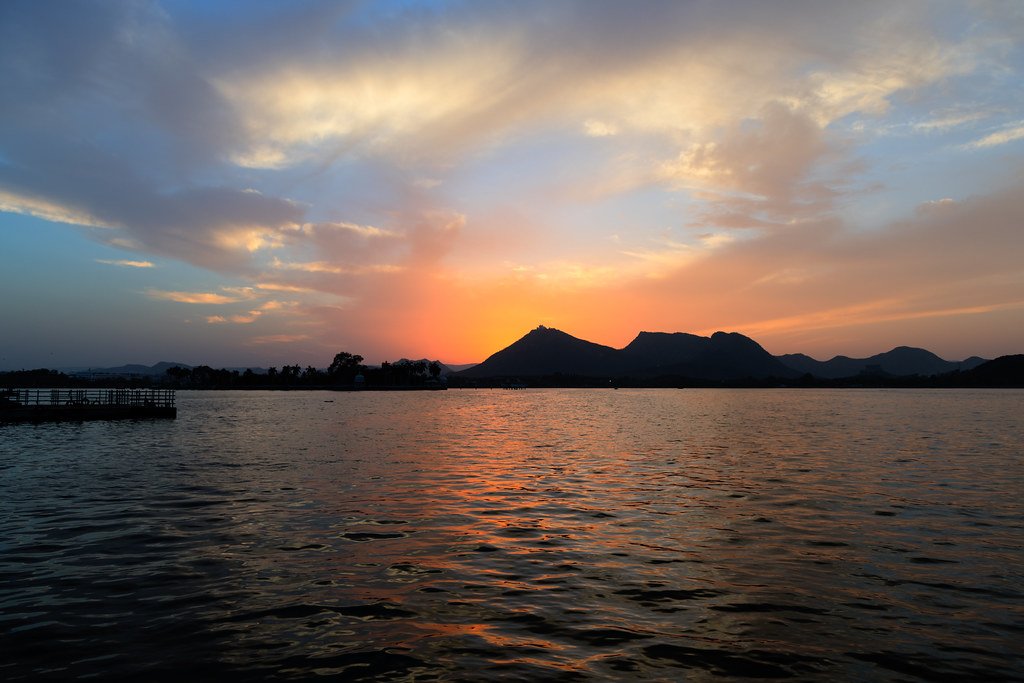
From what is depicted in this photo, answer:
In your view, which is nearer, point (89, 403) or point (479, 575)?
point (479, 575)

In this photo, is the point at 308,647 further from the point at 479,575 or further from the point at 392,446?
the point at 392,446

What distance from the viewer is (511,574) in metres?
16.9

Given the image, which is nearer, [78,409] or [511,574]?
[511,574]

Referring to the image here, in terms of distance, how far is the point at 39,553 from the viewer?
18422 mm

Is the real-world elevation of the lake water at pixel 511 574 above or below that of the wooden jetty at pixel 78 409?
below

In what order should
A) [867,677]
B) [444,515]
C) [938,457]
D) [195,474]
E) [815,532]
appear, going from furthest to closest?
[938,457] → [195,474] → [444,515] → [815,532] → [867,677]

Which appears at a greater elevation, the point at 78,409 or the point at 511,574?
the point at 78,409

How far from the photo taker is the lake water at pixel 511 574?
11352 millimetres

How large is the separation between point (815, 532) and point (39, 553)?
2583 centimetres

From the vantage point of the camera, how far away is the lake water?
11352 millimetres

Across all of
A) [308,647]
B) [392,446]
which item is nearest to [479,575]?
[308,647]

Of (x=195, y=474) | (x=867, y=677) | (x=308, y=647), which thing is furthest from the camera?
(x=195, y=474)

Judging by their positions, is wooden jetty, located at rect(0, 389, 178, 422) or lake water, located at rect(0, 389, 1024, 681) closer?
lake water, located at rect(0, 389, 1024, 681)

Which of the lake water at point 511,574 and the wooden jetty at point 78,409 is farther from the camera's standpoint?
the wooden jetty at point 78,409
